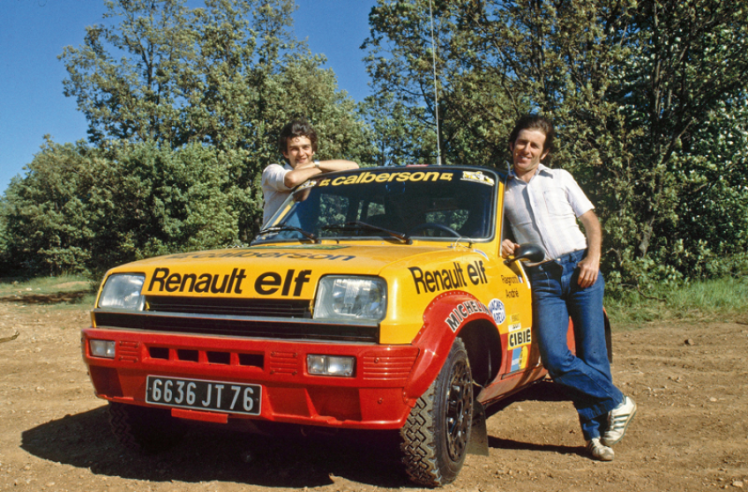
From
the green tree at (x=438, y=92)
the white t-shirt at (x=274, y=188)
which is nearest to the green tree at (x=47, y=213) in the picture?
the green tree at (x=438, y=92)

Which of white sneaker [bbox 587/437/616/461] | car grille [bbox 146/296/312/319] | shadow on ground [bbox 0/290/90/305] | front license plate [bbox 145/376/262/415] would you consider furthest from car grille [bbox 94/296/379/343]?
shadow on ground [bbox 0/290/90/305]

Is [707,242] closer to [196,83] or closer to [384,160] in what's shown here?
[384,160]

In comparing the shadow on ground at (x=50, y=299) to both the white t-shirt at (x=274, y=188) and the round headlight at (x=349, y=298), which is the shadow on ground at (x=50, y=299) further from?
the round headlight at (x=349, y=298)

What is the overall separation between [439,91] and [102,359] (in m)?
11.6

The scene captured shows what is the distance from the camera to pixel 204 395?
9.05ft

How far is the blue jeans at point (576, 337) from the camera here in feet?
11.8

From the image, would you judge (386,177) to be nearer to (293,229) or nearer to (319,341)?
(293,229)

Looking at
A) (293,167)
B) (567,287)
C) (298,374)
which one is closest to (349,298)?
(298,374)

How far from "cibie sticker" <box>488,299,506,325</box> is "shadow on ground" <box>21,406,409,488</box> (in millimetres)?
971

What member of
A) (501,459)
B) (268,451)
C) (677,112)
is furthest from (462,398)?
(677,112)

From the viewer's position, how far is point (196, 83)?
3169cm

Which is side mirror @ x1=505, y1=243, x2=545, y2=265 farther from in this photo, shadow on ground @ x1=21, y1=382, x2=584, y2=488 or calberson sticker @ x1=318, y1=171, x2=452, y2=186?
shadow on ground @ x1=21, y1=382, x2=584, y2=488

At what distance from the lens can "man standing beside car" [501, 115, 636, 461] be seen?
11.8ft

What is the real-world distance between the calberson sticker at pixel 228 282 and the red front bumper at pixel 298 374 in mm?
230
